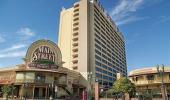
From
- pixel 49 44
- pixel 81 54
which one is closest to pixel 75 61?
pixel 81 54

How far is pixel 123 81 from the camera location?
163 feet

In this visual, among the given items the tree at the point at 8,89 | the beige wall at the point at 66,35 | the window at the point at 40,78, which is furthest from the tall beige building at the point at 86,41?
the tree at the point at 8,89

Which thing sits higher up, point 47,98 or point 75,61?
point 75,61

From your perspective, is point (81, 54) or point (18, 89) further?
point (81, 54)

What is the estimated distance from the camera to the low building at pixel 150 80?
51906mm

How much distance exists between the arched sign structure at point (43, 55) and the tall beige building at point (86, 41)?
18.0 meters

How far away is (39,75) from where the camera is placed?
58.6m

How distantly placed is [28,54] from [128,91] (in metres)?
30.7

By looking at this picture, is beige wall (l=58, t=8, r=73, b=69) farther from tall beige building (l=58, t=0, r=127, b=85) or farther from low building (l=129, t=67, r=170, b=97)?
low building (l=129, t=67, r=170, b=97)

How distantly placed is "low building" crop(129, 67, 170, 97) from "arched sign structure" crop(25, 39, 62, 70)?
23364 millimetres

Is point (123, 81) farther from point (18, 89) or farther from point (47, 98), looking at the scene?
point (18, 89)

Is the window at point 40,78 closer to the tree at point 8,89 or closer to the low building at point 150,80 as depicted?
the tree at point 8,89

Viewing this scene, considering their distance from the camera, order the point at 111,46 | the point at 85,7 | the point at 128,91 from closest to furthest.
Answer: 1. the point at 128,91
2. the point at 85,7
3. the point at 111,46

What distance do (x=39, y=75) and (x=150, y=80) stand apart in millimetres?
30412
